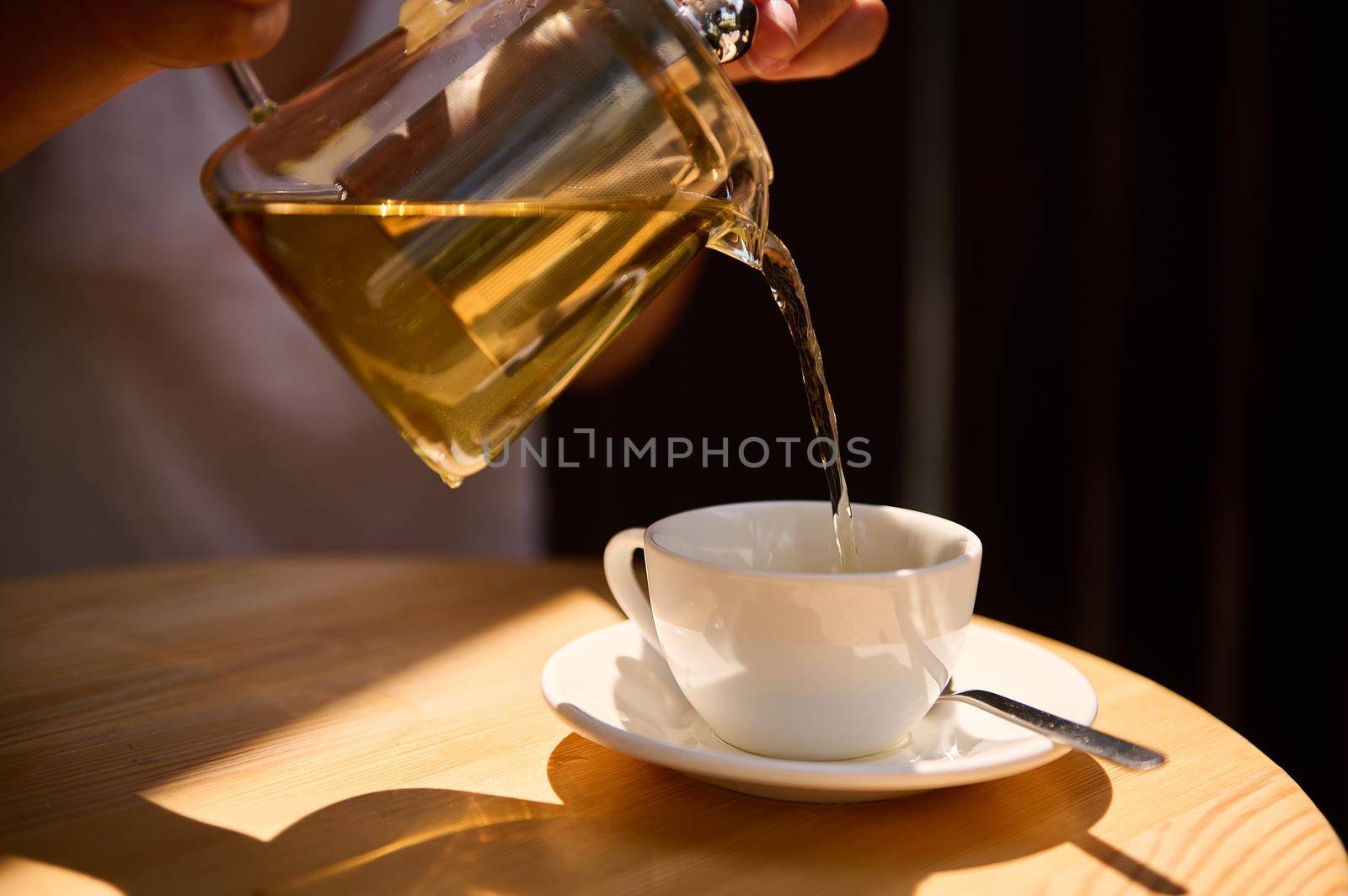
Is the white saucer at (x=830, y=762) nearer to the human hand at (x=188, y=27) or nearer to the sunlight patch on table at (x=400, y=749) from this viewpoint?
the sunlight patch on table at (x=400, y=749)

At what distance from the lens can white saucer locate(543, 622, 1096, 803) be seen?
421mm

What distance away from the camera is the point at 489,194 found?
0.44m

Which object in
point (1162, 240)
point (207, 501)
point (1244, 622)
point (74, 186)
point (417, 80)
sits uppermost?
point (417, 80)

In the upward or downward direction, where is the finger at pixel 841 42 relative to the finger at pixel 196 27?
downward

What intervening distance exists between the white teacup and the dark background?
2.29ft

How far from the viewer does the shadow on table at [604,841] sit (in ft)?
1.30

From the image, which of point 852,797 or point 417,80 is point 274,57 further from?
point 852,797

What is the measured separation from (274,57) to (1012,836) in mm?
961

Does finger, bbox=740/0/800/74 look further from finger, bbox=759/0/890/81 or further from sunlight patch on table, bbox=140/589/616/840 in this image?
sunlight patch on table, bbox=140/589/616/840

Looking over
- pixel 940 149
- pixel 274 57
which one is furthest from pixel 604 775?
pixel 940 149

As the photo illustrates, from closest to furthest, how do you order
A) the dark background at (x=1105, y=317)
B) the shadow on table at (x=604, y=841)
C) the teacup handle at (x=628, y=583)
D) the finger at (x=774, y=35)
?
the shadow on table at (x=604, y=841), the teacup handle at (x=628, y=583), the finger at (x=774, y=35), the dark background at (x=1105, y=317)

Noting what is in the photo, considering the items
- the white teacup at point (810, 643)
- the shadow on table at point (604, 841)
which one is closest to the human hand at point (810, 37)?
the white teacup at point (810, 643)

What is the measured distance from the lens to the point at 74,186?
3.56 ft

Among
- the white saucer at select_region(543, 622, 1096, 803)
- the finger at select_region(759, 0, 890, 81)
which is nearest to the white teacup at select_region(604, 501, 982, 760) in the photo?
the white saucer at select_region(543, 622, 1096, 803)
